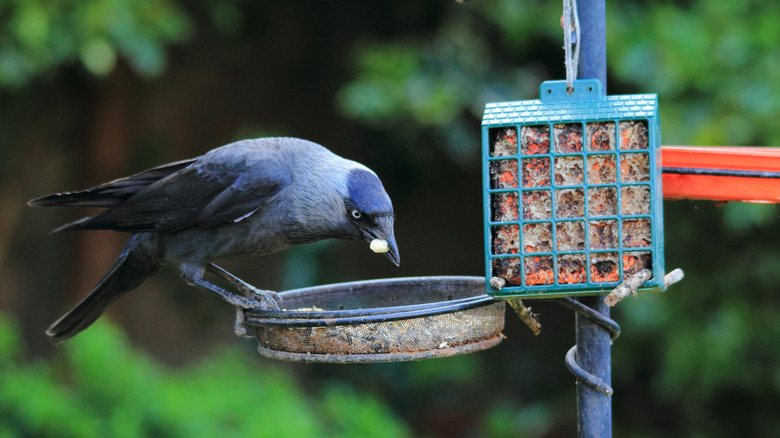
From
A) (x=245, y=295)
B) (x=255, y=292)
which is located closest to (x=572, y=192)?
(x=255, y=292)

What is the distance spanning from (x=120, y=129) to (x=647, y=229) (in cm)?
593

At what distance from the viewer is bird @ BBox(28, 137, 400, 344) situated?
372cm

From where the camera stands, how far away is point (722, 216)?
557cm

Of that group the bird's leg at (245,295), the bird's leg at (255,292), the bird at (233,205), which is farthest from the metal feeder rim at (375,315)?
the bird at (233,205)

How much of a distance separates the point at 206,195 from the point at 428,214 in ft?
13.5

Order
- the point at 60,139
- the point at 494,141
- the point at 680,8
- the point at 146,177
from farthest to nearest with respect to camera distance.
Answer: the point at 60,139 → the point at 680,8 → the point at 146,177 → the point at 494,141

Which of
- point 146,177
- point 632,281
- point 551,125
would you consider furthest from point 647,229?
point 146,177

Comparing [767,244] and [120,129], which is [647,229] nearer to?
[767,244]

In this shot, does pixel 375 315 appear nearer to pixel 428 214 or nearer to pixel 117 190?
pixel 117 190

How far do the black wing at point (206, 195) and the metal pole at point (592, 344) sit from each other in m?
1.86

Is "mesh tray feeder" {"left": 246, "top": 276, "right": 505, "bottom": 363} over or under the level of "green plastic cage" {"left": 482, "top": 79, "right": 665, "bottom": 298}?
under

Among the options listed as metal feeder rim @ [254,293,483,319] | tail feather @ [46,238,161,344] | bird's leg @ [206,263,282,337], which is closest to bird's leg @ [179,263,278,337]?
bird's leg @ [206,263,282,337]

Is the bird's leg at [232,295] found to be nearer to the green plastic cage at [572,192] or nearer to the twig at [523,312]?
the twig at [523,312]

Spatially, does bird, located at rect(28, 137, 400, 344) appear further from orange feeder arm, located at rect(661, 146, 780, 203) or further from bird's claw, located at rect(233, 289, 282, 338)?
orange feeder arm, located at rect(661, 146, 780, 203)
